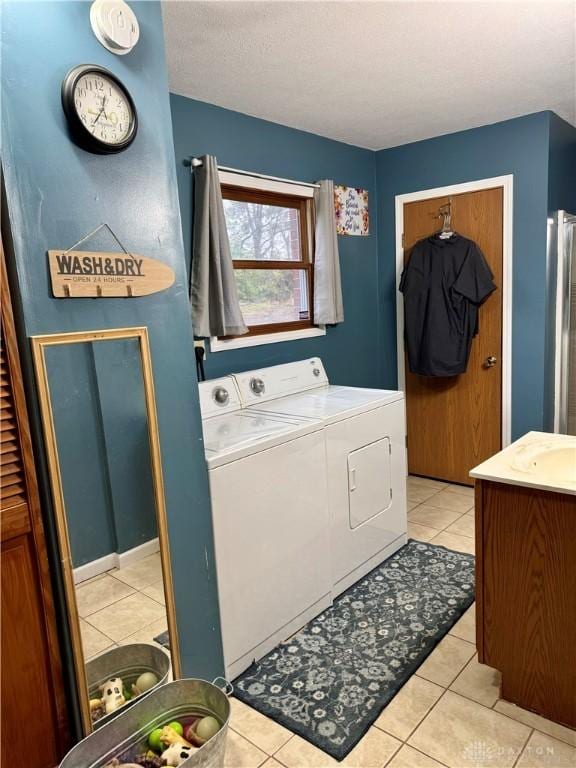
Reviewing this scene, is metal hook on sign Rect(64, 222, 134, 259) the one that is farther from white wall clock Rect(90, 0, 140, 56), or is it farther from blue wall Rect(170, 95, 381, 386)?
blue wall Rect(170, 95, 381, 386)

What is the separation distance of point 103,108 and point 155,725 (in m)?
1.86

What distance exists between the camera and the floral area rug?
188 centimetres

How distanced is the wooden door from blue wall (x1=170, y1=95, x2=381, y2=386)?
379 millimetres

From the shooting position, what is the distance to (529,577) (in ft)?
5.73

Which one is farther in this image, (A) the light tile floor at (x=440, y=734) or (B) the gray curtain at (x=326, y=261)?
(B) the gray curtain at (x=326, y=261)

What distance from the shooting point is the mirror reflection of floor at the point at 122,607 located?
1597 millimetres

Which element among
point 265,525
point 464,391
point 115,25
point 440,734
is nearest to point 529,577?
point 440,734

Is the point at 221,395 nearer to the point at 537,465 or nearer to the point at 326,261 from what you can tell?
the point at 326,261

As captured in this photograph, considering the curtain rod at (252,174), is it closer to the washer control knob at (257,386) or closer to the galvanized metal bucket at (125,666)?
the washer control knob at (257,386)

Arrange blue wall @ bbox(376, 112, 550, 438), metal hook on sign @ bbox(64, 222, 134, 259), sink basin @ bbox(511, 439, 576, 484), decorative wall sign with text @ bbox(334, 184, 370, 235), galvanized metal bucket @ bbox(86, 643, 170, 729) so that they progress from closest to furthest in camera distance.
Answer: metal hook on sign @ bbox(64, 222, 134, 259), galvanized metal bucket @ bbox(86, 643, 170, 729), sink basin @ bbox(511, 439, 576, 484), blue wall @ bbox(376, 112, 550, 438), decorative wall sign with text @ bbox(334, 184, 370, 235)

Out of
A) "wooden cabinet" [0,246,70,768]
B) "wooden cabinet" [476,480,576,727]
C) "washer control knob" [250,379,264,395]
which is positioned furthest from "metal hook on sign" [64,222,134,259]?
"wooden cabinet" [476,480,576,727]

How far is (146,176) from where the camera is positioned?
65.3 inches

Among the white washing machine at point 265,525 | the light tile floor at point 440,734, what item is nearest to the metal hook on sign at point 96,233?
the white washing machine at point 265,525

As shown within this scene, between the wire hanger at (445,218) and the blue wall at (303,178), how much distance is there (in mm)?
524
